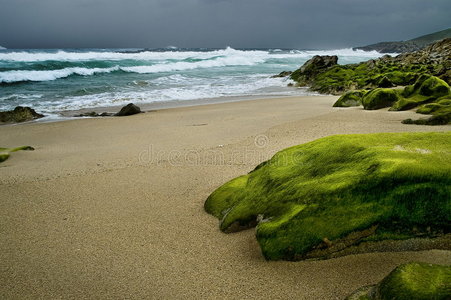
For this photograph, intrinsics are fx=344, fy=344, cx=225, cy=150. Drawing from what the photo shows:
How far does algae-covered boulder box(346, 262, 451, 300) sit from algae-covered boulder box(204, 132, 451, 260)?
0.60m

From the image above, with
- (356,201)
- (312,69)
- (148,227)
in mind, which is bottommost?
(148,227)

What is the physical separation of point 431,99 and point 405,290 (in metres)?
10.6

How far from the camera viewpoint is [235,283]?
2980mm

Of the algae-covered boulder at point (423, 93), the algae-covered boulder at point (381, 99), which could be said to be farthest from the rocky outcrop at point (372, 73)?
the algae-covered boulder at point (381, 99)

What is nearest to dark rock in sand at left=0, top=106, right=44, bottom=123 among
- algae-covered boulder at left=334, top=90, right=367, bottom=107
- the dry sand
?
the dry sand

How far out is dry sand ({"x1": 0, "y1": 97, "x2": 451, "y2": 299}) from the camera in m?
2.89

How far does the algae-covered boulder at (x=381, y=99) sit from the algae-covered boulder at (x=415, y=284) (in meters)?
10.3

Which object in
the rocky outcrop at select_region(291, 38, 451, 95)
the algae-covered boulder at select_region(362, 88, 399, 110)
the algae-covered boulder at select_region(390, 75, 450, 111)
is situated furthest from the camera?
the rocky outcrop at select_region(291, 38, 451, 95)

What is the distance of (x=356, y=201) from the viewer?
118 inches

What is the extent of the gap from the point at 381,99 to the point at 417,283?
10.5m

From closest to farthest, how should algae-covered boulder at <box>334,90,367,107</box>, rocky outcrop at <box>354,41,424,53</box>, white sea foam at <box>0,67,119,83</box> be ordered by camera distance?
algae-covered boulder at <box>334,90,367,107</box>, white sea foam at <box>0,67,119,83</box>, rocky outcrop at <box>354,41,424,53</box>

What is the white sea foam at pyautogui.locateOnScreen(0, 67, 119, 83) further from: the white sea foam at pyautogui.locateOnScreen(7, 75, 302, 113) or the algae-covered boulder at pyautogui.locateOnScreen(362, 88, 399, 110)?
the algae-covered boulder at pyautogui.locateOnScreen(362, 88, 399, 110)

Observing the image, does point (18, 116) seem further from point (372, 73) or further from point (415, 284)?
point (372, 73)

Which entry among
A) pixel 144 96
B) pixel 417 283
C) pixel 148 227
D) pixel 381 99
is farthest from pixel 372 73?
pixel 417 283
